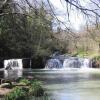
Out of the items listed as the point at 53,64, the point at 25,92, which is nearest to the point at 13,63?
the point at 53,64

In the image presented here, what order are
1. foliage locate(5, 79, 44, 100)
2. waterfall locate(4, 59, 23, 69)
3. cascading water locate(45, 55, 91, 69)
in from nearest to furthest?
foliage locate(5, 79, 44, 100) < waterfall locate(4, 59, 23, 69) < cascading water locate(45, 55, 91, 69)

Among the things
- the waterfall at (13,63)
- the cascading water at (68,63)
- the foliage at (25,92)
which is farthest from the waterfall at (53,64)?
the foliage at (25,92)

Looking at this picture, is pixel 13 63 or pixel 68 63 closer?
pixel 13 63

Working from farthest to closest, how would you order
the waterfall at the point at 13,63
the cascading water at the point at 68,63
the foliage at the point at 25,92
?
the cascading water at the point at 68,63 < the waterfall at the point at 13,63 < the foliage at the point at 25,92

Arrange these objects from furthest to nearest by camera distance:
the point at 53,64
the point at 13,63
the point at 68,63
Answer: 1. the point at 53,64
2. the point at 68,63
3. the point at 13,63

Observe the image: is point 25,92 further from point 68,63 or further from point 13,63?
point 68,63

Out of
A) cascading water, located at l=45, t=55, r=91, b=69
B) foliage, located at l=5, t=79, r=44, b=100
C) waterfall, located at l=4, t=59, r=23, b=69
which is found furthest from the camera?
cascading water, located at l=45, t=55, r=91, b=69

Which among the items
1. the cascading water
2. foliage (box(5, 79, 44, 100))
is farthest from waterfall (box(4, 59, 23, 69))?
foliage (box(5, 79, 44, 100))

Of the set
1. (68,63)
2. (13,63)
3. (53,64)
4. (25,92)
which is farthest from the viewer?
(53,64)

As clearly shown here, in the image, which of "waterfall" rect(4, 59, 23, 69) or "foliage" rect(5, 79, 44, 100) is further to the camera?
"waterfall" rect(4, 59, 23, 69)

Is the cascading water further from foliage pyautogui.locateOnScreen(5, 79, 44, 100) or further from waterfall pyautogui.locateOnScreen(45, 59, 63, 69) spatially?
foliage pyautogui.locateOnScreen(5, 79, 44, 100)

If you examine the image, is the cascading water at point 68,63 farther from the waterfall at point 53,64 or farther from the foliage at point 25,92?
the foliage at point 25,92

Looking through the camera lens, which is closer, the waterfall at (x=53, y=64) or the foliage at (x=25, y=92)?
the foliage at (x=25, y=92)

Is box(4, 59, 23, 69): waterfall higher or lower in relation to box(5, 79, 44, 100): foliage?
higher
